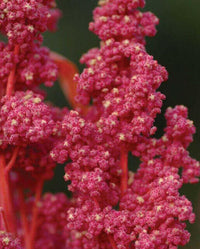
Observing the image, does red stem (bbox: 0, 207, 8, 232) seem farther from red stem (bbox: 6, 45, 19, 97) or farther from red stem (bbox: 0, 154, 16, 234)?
red stem (bbox: 6, 45, 19, 97)

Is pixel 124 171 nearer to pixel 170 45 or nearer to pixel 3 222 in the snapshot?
pixel 3 222

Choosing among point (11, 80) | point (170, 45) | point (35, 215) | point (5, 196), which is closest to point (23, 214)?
point (35, 215)

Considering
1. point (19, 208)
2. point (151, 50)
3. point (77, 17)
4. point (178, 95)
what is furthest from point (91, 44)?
point (19, 208)

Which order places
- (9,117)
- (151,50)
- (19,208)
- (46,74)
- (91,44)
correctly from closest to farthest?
(9,117)
(46,74)
(19,208)
(151,50)
(91,44)

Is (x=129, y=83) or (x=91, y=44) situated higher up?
(x=91, y=44)

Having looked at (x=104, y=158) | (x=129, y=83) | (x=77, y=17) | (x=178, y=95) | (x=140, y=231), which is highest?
(x=77, y=17)

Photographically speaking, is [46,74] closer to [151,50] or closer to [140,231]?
[140,231]

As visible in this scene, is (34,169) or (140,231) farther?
(34,169)

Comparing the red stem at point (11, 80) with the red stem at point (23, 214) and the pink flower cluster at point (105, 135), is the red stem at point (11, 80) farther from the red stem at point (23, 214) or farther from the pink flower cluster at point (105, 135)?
the red stem at point (23, 214)
